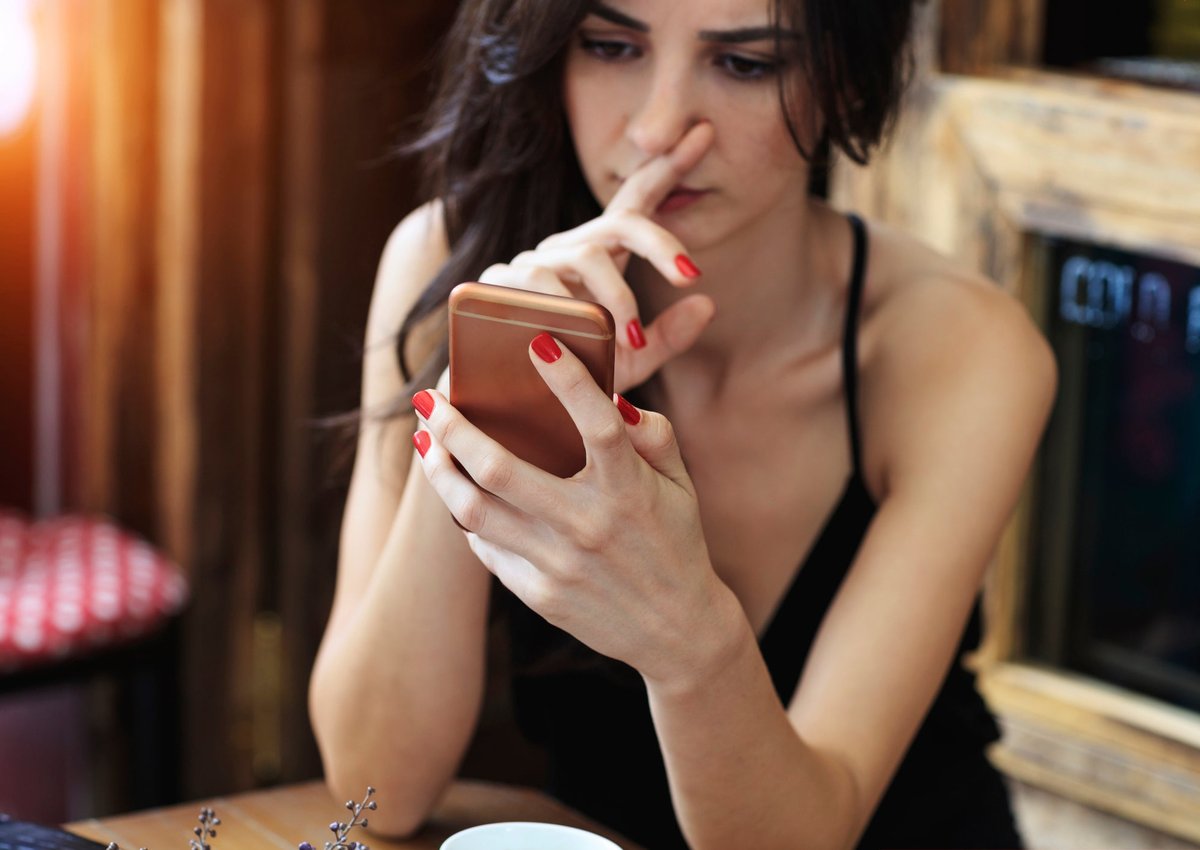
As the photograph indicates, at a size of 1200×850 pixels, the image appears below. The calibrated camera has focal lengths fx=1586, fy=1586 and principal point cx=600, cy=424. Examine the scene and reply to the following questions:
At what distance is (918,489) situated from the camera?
139 cm

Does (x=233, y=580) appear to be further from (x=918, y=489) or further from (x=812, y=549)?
(x=918, y=489)

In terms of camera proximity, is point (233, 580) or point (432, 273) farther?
point (233, 580)

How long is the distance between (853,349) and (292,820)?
70cm

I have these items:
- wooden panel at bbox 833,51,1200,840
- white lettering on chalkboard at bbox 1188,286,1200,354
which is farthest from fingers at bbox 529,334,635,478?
white lettering on chalkboard at bbox 1188,286,1200,354

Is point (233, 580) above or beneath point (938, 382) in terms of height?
beneath

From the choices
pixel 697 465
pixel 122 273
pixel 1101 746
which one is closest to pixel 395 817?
pixel 697 465

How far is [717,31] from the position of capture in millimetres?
Answer: 1258

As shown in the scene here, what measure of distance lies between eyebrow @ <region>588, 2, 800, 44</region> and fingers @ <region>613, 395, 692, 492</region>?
1.45 ft

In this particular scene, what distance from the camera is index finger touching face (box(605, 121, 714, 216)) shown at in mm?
1289

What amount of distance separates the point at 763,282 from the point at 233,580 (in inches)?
49.9

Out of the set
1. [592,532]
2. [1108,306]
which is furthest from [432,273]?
[1108,306]

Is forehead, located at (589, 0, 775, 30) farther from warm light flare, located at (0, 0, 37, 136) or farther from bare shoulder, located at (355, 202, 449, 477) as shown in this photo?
warm light flare, located at (0, 0, 37, 136)

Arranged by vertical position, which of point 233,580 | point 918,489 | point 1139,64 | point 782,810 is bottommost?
point 233,580

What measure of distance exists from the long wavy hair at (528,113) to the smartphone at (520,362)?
0.45m
